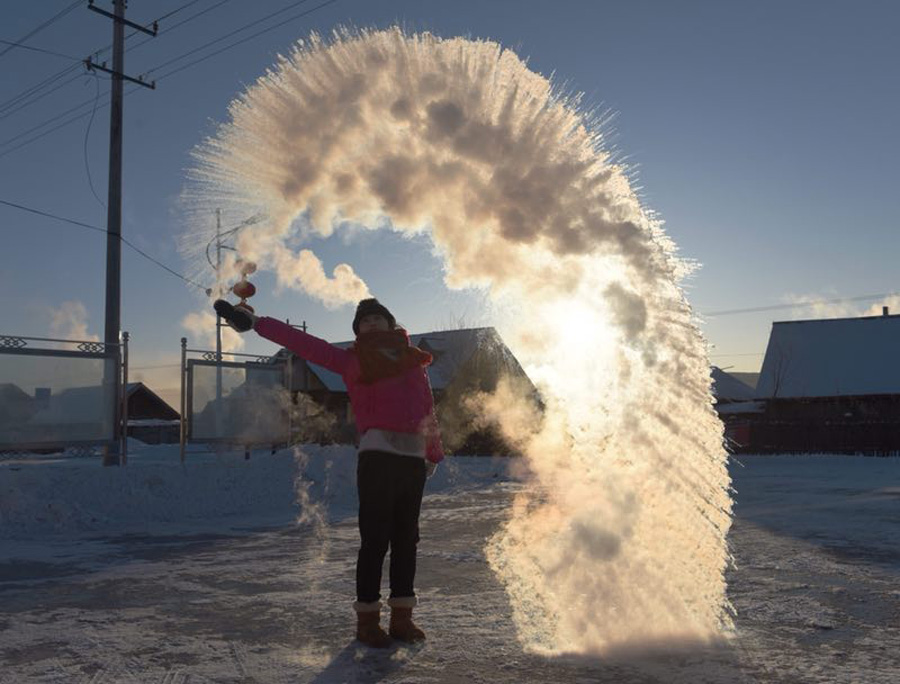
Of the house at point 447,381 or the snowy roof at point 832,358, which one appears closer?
the snowy roof at point 832,358

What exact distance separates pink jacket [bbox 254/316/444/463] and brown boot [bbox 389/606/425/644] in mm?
882

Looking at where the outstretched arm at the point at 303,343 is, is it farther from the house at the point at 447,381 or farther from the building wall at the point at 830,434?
the building wall at the point at 830,434

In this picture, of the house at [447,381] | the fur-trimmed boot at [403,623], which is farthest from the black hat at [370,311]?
the house at [447,381]

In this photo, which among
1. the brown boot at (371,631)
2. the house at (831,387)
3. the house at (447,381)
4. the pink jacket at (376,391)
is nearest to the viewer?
the brown boot at (371,631)

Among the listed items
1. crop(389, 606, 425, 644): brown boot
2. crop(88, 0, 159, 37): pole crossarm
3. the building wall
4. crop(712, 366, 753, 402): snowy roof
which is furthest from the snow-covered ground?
crop(712, 366, 753, 402): snowy roof

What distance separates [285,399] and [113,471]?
17.4 feet

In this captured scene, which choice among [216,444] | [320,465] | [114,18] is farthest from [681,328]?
[114,18]

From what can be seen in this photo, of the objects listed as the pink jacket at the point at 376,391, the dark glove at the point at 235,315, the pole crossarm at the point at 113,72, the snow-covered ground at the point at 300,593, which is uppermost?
the pole crossarm at the point at 113,72

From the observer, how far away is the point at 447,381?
4312cm

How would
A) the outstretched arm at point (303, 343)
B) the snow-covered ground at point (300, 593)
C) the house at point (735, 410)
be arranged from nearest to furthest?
the snow-covered ground at point (300, 593), the outstretched arm at point (303, 343), the house at point (735, 410)

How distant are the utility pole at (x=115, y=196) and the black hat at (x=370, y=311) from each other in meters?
9.53

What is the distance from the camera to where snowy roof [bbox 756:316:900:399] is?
119ft

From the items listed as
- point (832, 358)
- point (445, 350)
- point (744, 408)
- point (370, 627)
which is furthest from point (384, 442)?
point (445, 350)

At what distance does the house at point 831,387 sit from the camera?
31156 millimetres
